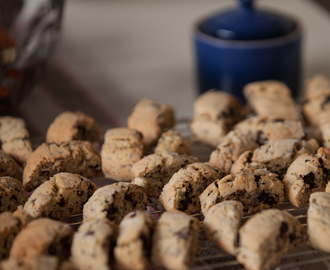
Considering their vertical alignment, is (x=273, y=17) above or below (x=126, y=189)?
above

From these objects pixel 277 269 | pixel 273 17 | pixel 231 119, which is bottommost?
pixel 277 269

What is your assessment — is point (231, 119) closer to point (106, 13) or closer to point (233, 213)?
point (233, 213)

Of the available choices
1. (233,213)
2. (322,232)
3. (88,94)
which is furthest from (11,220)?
(88,94)

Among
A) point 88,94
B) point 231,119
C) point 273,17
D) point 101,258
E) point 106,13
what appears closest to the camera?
point 101,258

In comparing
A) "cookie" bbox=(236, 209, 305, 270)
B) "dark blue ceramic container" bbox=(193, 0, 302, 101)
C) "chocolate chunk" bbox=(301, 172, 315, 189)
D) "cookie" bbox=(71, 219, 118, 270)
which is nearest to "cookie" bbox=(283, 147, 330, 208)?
"chocolate chunk" bbox=(301, 172, 315, 189)

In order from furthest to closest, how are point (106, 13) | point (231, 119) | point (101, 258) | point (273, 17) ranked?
1. point (106, 13)
2. point (273, 17)
3. point (231, 119)
4. point (101, 258)

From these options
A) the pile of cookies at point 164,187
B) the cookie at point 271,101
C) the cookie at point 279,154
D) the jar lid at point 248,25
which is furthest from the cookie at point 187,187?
the jar lid at point 248,25

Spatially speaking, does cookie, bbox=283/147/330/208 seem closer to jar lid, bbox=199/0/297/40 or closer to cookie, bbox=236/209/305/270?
cookie, bbox=236/209/305/270
